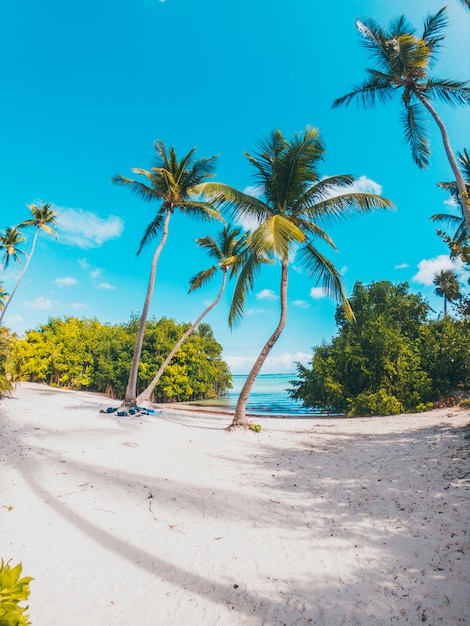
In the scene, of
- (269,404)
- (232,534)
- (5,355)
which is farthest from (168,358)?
(269,404)

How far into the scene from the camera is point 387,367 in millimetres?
14469

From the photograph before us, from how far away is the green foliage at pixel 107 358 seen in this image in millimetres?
30328

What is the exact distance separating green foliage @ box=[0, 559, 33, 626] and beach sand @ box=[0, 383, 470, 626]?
1.24 m

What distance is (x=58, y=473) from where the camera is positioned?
4668 millimetres

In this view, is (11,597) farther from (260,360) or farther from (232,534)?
(260,360)

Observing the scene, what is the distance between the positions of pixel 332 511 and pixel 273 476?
1.55 m

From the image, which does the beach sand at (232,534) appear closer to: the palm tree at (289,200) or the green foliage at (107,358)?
the palm tree at (289,200)

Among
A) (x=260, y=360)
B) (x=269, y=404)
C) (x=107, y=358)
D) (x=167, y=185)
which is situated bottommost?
(x=269, y=404)

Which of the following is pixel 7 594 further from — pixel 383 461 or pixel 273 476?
pixel 383 461

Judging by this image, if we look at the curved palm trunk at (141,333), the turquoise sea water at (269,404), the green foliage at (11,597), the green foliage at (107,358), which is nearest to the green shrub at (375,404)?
the turquoise sea water at (269,404)

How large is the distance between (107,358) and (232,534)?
101ft

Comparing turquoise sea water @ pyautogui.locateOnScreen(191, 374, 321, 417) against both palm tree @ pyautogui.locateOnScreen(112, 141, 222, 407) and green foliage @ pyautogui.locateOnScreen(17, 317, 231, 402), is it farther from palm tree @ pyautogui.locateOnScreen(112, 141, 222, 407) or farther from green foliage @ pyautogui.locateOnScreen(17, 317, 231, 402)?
palm tree @ pyautogui.locateOnScreen(112, 141, 222, 407)

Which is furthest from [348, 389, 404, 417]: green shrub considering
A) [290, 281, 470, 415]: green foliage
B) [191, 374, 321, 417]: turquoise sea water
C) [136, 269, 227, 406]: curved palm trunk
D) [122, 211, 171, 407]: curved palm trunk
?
[122, 211, 171, 407]: curved palm trunk

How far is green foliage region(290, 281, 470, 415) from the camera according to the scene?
45.9 ft
